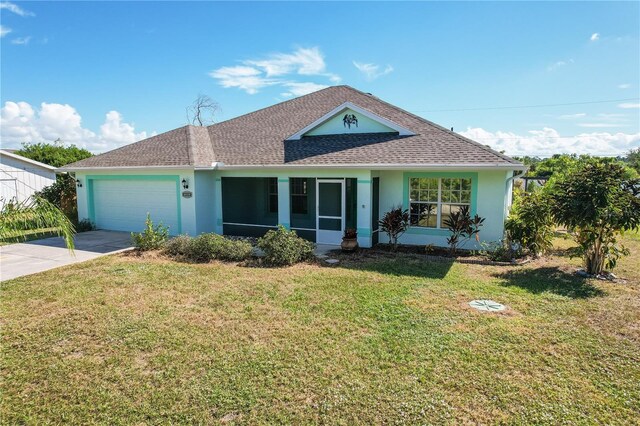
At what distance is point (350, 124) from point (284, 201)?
4.28 meters

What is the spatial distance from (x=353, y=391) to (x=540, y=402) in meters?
2.20

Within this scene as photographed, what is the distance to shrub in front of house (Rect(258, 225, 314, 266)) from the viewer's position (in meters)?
10.7

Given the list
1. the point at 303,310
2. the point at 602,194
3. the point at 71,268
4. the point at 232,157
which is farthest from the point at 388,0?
the point at 71,268

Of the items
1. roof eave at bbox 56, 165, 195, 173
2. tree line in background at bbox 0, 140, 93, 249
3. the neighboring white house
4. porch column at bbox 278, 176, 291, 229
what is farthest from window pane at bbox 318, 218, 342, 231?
the neighboring white house

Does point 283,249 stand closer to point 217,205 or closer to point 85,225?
point 217,205

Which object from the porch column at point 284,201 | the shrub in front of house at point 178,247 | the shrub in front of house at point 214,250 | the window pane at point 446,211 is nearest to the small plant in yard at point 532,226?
the window pane at point 446,211

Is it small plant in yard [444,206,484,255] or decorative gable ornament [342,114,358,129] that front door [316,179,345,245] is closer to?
decorative gable ornament [342,114,358,129]

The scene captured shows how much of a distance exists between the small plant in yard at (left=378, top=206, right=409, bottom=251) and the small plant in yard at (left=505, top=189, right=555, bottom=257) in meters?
3.21

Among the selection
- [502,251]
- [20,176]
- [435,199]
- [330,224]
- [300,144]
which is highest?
[300,144]

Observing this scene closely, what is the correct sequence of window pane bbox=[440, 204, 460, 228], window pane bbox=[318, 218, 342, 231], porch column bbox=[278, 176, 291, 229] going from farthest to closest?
porch column bbox=[278, 176, 291, 229], window pane bbox=[318, 218, 342, 231], window pane bbox=[440, 204, 460, 228]

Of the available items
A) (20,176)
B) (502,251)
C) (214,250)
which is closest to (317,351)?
(214,250)

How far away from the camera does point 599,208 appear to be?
29.1 ft

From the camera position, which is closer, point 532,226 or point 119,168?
point 532,226

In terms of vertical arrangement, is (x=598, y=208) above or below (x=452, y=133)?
below
